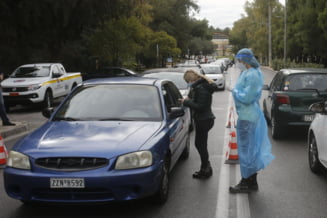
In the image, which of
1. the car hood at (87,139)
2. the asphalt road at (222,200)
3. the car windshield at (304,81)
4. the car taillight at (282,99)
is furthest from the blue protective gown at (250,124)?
the car windshield at (304,81)

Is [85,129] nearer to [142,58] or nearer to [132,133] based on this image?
[132,133]

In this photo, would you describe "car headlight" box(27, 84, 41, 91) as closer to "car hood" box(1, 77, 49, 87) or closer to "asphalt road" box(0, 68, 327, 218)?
"car hood" box(1, 77, 49, 87)

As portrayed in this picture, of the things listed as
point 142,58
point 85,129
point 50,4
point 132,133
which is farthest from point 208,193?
point 142,58

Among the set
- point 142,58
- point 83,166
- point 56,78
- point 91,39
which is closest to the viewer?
point 83,166

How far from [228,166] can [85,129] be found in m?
2.84

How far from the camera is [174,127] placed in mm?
6457

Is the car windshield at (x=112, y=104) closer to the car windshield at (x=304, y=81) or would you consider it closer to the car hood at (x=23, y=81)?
the car windshield at (x=304, y=81)

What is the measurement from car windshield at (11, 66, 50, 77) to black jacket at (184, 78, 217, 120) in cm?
1272

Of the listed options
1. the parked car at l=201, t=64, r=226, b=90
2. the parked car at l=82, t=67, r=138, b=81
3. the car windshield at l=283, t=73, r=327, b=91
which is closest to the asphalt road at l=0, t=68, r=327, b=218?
the car windshield at l=283, t=73, r=327, b=91

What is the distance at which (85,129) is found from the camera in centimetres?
561

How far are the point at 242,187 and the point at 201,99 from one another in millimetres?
1310

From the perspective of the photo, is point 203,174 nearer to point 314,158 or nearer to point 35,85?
point 314,158

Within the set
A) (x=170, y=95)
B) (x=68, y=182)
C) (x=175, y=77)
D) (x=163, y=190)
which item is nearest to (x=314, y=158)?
(x=170, y=95)

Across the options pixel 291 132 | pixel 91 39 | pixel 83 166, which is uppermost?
pixel 91 39
